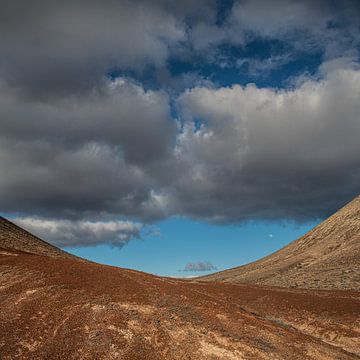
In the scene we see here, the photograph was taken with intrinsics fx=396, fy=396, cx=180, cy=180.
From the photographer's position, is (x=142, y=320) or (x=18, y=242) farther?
(x=18, y=242)

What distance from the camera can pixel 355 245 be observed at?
83.8 meters

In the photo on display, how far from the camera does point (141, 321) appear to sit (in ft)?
85.9

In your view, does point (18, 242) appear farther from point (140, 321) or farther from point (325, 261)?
point (325, 261)

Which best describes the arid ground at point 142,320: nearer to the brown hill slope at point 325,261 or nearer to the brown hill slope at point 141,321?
the brown hill slope at point 141,321

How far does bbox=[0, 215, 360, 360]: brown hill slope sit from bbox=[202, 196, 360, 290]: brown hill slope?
27.1 metres

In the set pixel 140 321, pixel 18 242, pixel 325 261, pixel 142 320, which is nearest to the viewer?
pixel 140 321

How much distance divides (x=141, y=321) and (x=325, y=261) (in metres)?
62.7

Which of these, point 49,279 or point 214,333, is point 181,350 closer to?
point 214,333

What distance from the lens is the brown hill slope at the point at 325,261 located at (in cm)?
6333

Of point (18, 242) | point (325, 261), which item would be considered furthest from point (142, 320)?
point (325, 261)

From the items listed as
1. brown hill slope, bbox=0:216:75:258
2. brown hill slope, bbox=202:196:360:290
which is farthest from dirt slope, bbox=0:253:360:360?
brown hill slope, bbox=202:196:360:290

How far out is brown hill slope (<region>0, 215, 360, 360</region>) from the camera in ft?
75.1

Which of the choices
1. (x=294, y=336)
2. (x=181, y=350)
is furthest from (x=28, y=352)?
(x=294, y=336)

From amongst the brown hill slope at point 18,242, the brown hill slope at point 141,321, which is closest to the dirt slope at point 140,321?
the brown hill slope at point 141,321
